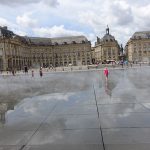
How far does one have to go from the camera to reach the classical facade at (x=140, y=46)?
182375mm

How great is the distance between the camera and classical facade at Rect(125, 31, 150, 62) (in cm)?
18238

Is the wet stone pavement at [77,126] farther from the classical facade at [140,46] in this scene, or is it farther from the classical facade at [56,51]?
the classical facade at [140,46]

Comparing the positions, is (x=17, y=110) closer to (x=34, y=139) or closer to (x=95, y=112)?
(x=95, y=112)

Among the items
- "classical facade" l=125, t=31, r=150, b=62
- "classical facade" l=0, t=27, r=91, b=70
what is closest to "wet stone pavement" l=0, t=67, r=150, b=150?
"classical facade" l=0, t=27, r=91, b=70

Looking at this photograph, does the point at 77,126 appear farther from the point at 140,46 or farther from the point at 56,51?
the point at 140,46

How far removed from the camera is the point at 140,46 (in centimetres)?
18450

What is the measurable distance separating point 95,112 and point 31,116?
2.12 m

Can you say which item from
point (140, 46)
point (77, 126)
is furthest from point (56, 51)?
point (77, 126)

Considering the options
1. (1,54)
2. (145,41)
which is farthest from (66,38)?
(1,54)

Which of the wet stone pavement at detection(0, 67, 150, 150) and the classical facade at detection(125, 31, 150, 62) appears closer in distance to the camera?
the wet stone pavement at detection(0, 67, 150, 150)

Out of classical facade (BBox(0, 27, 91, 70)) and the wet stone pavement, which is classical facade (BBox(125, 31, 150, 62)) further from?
the wet stone pavement

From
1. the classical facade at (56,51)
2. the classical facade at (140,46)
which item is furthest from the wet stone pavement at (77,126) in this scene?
the classical facade at (140,46)

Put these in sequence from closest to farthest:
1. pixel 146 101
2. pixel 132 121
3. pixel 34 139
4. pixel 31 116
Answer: pixel 34 139, pixel 132 121, pixel 31 116, pixel 146 101

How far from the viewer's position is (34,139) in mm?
7312
